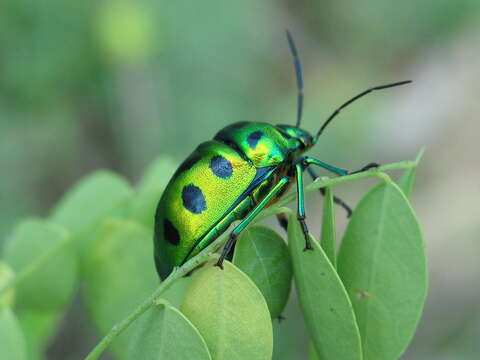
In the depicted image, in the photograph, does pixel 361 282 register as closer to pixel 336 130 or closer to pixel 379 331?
pixel 379 331

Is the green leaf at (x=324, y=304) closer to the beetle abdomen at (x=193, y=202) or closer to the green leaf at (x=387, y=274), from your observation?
the green leaf at (x=387, y=274)

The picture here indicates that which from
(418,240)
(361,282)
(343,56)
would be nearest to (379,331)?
(361,282)

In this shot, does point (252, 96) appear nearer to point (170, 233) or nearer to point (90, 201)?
point (90, 201)

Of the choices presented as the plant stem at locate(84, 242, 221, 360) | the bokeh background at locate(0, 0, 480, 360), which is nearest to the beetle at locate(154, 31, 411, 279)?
the plant stem at locate(84, 242, 221, 360)

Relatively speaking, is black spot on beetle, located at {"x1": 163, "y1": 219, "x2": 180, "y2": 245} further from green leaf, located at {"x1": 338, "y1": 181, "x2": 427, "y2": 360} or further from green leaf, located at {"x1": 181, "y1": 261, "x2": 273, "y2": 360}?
green leaf, located at {"x1": 338, "y1": 181, "x2": 427, "y2": 360}

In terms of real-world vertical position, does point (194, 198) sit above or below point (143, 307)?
above

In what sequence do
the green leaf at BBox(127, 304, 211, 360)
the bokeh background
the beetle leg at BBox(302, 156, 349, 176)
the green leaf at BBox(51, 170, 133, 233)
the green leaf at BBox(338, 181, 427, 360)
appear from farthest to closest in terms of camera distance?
the bokeh background
the green leaf at BBox(51, 170, 133, 233)
the beetle leg at BBox(302, 156, 349, 176)
the green leaf at BBox(338, 181, 427, 360)
the green leaf at BBox(127, 304, 211, 360)

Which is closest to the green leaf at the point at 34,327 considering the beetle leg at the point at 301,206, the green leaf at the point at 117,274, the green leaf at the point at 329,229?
the green leaf at the point at 117,274

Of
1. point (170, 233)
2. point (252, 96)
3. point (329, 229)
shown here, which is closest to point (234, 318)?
point (329, 229)

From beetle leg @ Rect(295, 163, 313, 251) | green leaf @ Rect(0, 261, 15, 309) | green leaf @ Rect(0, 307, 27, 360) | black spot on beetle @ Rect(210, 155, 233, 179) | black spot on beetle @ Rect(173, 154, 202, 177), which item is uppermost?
black spot on beetle @ Rect(173, 154, 202, 177)
